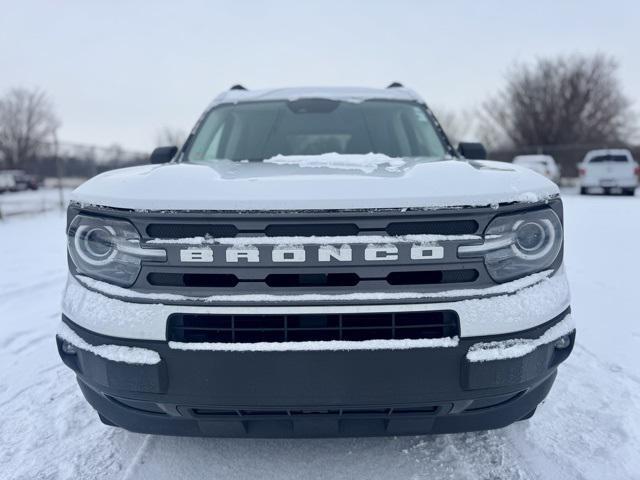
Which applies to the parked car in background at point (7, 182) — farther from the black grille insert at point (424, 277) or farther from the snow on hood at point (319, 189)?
the black grille insert at point (424, 277)

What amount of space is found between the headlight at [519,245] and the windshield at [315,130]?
4.65ft

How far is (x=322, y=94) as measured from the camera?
373 centimetres

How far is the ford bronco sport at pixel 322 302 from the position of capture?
1.67 meters

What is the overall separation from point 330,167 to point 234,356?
0.91 m

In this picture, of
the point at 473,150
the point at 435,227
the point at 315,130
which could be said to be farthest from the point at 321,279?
the point at 473,150

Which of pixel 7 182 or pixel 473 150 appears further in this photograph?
pixel 7 182

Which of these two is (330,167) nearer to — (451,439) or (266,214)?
(266,214)

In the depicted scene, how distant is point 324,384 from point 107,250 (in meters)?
0.92

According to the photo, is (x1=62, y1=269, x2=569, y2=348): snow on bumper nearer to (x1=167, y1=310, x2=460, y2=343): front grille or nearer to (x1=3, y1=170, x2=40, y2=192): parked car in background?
(x1=167, y1=310, x2=460, y2=343): front grille

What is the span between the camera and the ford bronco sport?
5.49ft

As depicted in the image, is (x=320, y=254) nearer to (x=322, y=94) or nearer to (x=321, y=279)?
(x=321, y=279)

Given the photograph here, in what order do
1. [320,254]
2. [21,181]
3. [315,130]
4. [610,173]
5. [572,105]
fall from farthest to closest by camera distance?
[572,105]
[21,181]
[610,173]
[315,130]
[320,254]

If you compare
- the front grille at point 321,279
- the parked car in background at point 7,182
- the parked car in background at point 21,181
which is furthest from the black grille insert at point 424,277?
the parked car in background at point 7,182

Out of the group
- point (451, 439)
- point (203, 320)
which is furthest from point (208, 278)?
point (451, 439)
